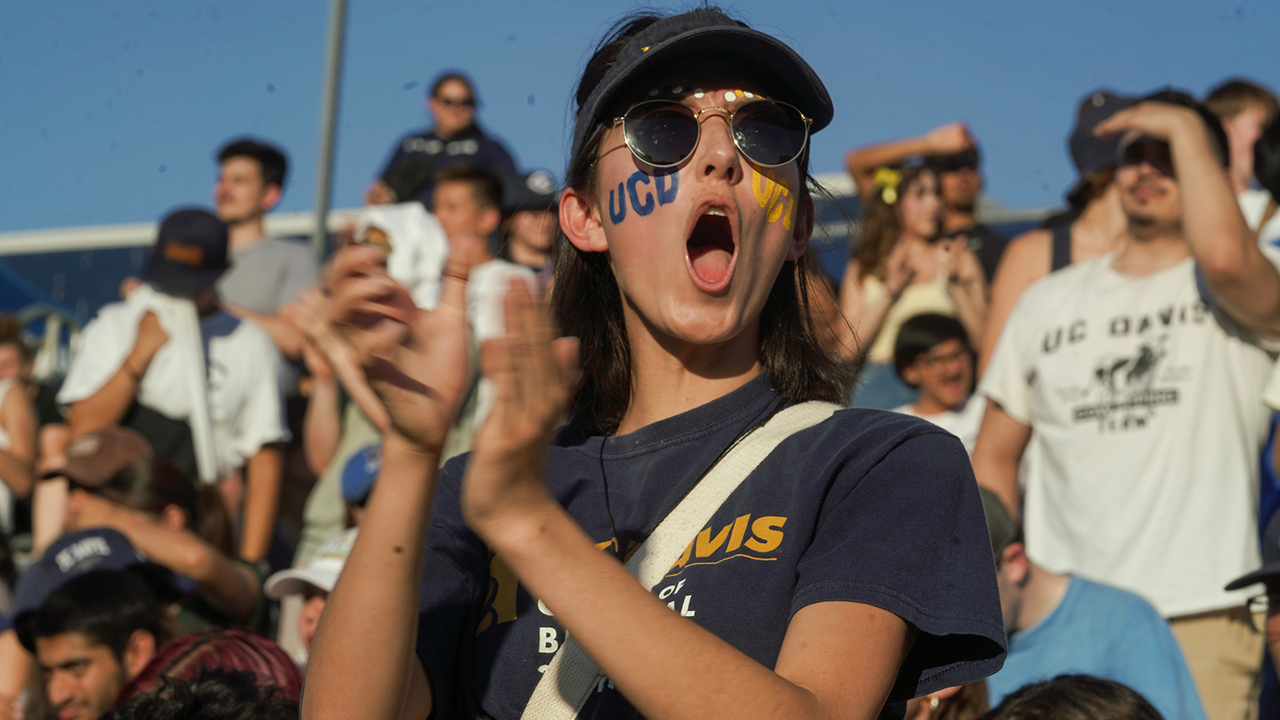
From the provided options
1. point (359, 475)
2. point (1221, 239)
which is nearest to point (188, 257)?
point (359, 475)

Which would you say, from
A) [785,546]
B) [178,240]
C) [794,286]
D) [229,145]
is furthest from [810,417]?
[229,145]

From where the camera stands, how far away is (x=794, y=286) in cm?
206

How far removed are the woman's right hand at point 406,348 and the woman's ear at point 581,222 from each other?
2.07ft

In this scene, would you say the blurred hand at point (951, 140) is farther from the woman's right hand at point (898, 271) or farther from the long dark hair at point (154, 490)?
the long dark hair at point (154, 490)

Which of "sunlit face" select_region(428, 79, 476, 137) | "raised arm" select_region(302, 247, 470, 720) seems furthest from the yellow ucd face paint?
"sunlit face" select_region(428, 79, 476, 137)

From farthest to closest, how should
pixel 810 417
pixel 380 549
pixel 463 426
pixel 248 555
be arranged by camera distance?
pixel 248 555, pixel 463 426, pixel 810 417, pixel 380 549

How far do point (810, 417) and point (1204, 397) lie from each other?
275cm

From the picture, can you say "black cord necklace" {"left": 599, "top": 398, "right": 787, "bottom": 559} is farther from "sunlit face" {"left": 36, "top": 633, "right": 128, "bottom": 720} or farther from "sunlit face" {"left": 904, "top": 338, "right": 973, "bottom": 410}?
"sunlit face" {"left": 904, "top": 338, "right": 973, "bottom": 410}

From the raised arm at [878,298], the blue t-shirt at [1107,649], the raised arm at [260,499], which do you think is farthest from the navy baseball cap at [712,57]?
the raised arm at [260,499]

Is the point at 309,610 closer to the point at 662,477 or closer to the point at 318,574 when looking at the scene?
the point at 318,574

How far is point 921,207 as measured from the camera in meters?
5.88

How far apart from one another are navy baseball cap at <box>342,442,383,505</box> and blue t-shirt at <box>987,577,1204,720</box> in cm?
241

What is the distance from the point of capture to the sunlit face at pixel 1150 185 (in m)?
4.25

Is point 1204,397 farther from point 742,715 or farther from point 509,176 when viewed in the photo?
point 509,176
